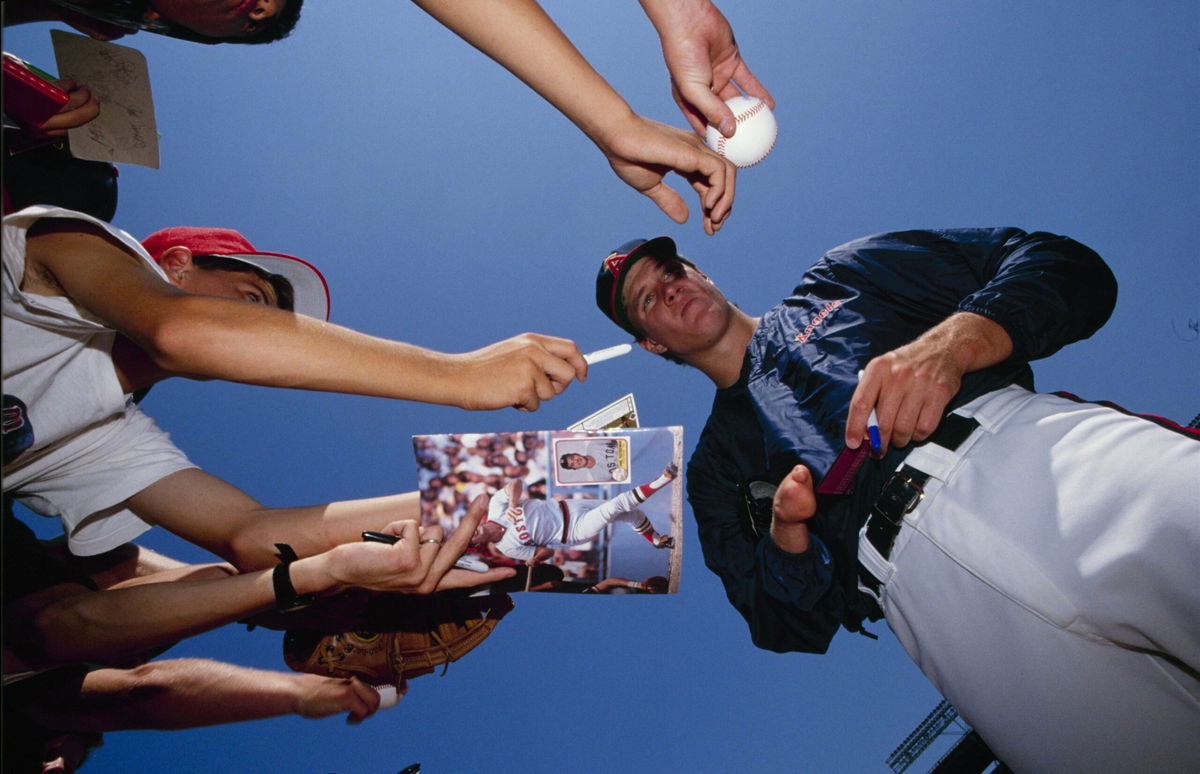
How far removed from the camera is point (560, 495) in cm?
131

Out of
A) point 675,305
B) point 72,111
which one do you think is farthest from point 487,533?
point 72,111

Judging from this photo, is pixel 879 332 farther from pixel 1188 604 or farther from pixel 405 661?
pixel 405 661

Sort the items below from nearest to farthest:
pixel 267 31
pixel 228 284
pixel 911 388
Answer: pixel 911 388, pixel 267 31, pixel 228 284

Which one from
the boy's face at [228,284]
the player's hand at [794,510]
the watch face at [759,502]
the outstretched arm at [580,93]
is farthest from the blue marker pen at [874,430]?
the boy's face at [228,284]

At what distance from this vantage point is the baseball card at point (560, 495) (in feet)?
4.20

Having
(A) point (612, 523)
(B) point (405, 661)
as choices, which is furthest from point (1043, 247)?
(B) point (405, 661)

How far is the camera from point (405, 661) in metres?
1.53

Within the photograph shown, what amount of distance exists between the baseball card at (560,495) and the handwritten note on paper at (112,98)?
32.0 inches

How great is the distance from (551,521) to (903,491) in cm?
68

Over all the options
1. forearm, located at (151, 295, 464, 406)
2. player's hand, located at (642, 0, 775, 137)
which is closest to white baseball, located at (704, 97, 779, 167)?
player's hand, located at (642, 0, 775, 137)

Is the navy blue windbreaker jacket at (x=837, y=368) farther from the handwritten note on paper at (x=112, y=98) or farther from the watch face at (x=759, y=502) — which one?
the handwritten note on paper at (x=112, y=98)

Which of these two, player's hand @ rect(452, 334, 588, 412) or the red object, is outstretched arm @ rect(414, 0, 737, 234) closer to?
player's hand @ rect(452, 334, 588, 412)

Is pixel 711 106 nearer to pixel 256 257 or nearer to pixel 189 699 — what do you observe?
pixel 256 257

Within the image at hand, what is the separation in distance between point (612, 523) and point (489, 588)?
302mm
